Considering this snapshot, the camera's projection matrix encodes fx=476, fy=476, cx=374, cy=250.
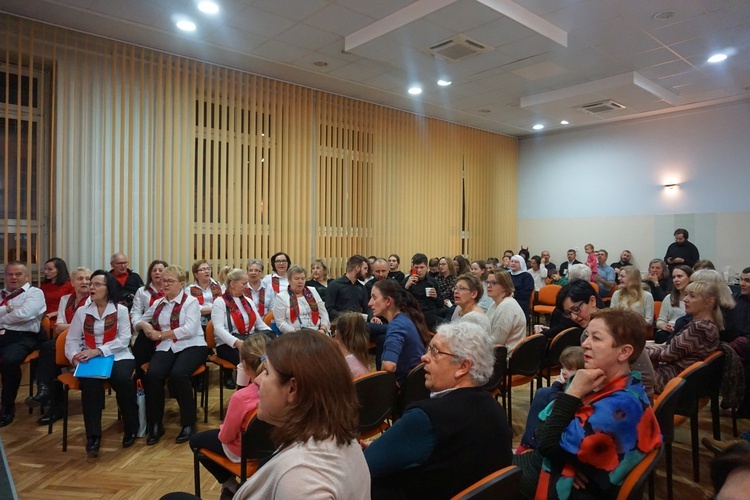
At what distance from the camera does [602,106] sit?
8.62 meters

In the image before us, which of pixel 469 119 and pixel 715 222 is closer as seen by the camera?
pixel 715 222

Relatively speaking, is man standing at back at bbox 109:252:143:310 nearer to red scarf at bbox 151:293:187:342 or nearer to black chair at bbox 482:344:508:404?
red scarf at bbox 151:293:187:342

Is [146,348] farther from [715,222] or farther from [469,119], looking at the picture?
[715,222]

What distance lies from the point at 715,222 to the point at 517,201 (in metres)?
4.20

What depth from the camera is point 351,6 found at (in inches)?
204

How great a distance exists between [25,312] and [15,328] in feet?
0.68

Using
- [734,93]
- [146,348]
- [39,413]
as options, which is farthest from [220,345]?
[734,93]

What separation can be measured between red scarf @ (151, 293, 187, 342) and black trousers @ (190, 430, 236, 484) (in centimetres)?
171

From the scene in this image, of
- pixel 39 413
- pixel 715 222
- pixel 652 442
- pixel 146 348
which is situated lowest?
pixel 39 413

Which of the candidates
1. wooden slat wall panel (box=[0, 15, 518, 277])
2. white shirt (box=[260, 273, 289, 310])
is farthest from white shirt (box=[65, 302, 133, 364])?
wooden slat wall panel (box=[0, 15, 518, 277])

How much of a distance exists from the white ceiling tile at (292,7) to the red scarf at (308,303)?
306cm

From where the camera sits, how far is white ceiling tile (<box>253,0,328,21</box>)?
508 centimetres

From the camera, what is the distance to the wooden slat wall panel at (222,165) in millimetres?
5883

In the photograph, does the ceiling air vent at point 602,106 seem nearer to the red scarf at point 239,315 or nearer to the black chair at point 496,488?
the red scarf at point 239,315
